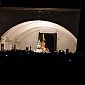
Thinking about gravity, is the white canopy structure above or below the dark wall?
below

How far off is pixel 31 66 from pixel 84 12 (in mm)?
4481

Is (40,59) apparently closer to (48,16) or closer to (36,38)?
(48,16)

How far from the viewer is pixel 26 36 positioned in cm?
2456
